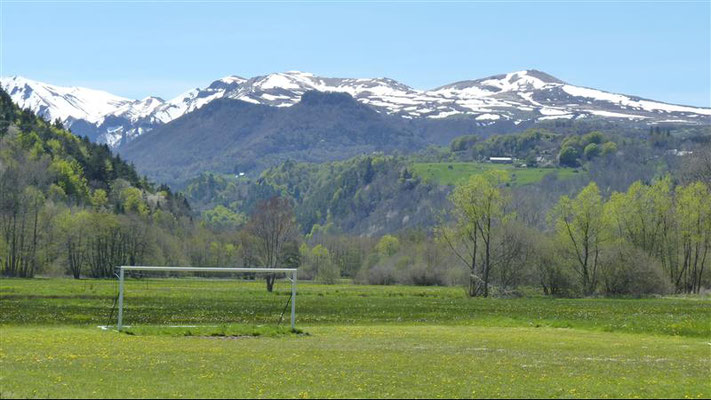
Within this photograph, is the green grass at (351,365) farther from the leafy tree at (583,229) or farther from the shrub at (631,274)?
the leafy tree at (583,229)

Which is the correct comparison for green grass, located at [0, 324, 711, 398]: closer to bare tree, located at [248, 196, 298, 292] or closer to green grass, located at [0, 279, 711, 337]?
green grass, located at [0, 279, 711, 337]

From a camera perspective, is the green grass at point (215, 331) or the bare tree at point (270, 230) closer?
the green grass at point (215, 331)

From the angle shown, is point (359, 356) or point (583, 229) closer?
point (359, 356)

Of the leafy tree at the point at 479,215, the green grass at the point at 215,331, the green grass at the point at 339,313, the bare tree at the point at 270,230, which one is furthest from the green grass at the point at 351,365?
the bare tree at the point at 270,230

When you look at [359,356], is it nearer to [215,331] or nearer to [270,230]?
[215,331]

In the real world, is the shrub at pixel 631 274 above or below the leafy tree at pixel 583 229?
below

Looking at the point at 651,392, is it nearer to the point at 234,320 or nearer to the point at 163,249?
the point at 234,320

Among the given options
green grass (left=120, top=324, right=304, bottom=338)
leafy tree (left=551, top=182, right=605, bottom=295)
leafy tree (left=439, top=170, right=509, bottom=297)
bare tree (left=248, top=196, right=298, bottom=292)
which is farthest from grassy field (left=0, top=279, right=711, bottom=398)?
bare tree (left=248, top=196, right=298, bottom=292)

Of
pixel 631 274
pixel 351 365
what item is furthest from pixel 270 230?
pixel 351 365

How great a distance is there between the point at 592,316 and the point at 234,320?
93.5 feet

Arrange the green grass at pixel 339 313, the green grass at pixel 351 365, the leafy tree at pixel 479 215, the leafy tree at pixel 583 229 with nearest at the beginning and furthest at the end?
the green grass at pixel 351 365 → the green grass at pixel 339 313 → the leafy tree at pixel 479 215 → the leafy tree at pixel 583 229

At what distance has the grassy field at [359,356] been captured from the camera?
2748cm

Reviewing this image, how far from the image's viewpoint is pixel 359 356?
3797cm

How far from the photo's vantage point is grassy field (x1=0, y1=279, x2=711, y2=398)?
27484 millimetres
